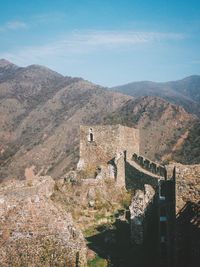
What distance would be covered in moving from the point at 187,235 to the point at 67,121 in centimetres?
9671

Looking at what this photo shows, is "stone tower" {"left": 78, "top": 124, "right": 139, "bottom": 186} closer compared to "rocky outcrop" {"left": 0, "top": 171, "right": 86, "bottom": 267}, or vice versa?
"rocky outcrop" {"left": 0, "top": 171, "right": 86, "bottom": 267}

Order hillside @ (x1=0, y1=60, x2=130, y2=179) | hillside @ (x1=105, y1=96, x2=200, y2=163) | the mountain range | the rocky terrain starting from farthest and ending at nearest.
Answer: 1. hillside @ (x1=0, y1=60, x2=130, y2=179)
2. the mountain range
3. hillside @ (x1=105, y1=96, x2=200, y2=163)
4. the rocky terrain

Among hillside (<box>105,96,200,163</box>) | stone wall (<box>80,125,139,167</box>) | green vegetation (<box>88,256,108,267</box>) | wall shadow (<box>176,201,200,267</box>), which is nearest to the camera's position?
wall shadow (<box>176,201,200,267</box>)

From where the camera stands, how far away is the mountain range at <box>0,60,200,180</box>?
69.8 metres

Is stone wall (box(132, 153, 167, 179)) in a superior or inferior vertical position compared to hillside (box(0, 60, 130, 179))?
inferior

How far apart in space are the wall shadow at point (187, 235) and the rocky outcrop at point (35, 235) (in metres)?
3.42

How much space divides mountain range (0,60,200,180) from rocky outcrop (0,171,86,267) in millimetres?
38683

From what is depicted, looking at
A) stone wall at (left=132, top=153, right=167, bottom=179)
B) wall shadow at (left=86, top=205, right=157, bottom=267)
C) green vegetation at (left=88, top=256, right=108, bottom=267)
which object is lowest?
green vegetation at (left=88, top=256, right=108, bottom=267)

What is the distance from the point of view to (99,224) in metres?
23.4

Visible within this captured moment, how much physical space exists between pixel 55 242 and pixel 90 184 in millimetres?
14254

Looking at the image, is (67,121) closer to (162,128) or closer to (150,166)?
(162,128)

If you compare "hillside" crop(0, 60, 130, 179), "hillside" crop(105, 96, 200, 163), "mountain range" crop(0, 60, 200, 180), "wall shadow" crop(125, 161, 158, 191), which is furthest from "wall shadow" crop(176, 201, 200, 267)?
"hillside" crop(0, 60, 130, 179)

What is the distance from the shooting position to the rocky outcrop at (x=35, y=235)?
44.4 feet

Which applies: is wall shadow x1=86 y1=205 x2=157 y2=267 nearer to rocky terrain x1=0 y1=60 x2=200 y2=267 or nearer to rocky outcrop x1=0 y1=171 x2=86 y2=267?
rocky terrain x1=0 y1=60 x2=200 y2=267
